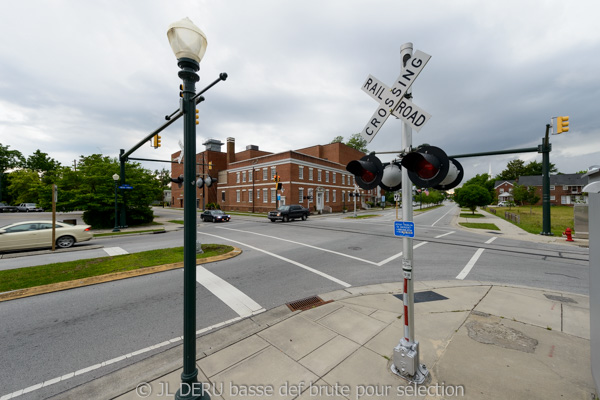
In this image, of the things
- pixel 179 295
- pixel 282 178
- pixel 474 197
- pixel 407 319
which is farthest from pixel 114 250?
pixel 474 197

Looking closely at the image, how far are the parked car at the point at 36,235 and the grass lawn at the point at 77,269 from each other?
498cm

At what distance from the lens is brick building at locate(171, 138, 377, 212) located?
3922cm

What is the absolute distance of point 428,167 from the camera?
2.72 m

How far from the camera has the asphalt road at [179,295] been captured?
352cm

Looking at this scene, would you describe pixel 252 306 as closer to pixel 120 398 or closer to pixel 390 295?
pixel 120 398

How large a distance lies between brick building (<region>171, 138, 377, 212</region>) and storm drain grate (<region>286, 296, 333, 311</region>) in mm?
32759

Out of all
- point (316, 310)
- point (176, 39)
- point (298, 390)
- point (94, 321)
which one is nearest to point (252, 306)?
point (316, 310)

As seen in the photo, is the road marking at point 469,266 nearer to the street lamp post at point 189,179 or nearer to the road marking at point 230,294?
the road marking at point 230,294

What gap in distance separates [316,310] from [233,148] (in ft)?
173

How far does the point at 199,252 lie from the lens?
31.6 ft

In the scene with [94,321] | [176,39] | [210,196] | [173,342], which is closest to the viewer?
[176,39]

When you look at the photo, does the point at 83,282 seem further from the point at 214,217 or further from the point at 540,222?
the point at 540,222

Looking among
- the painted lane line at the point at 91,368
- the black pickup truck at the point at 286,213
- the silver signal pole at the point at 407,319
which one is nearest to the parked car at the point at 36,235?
the painted lane line at the point at 91,368

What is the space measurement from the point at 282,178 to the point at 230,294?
112ft
